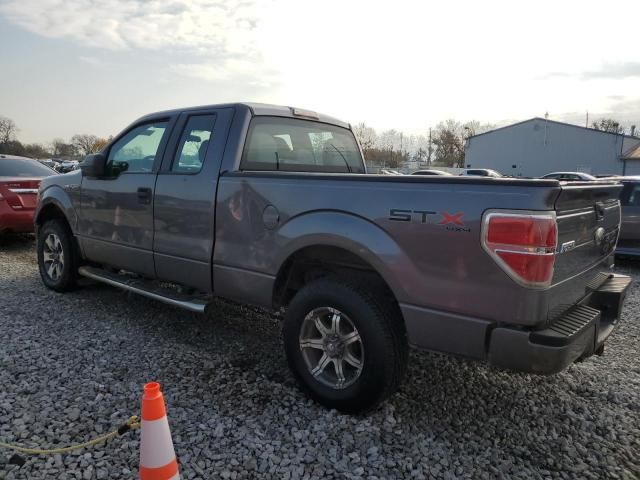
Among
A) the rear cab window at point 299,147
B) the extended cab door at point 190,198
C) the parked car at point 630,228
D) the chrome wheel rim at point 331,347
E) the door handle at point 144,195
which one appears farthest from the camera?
the parked car at point 630,228

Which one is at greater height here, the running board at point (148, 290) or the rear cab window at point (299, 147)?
the rear cab window at point (299, 147)

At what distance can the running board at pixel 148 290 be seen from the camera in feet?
12.7

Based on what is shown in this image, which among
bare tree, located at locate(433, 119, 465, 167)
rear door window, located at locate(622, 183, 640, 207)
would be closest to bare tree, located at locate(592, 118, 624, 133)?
bare tree, located at locate(433, 119, 465, 167)

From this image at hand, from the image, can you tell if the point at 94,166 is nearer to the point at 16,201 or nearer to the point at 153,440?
the point at 153,440

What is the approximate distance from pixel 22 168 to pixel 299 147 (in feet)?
21.9

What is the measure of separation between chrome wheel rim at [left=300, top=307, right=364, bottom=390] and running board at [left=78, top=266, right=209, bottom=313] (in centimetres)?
102

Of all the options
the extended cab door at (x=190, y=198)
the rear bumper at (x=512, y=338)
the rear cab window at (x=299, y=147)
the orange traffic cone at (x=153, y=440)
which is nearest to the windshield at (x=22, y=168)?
the extended cab door at (x=190, y=198)

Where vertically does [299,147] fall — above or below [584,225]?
above

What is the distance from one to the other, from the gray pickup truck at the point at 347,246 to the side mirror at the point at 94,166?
0.6 inches

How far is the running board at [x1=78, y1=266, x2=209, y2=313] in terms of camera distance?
12.7 feet

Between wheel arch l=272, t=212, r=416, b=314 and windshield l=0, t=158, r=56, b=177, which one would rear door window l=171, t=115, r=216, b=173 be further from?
windshield l=0, t=158, r=56, b=177

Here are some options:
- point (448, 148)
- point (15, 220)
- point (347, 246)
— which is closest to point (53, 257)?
point (15, 220)

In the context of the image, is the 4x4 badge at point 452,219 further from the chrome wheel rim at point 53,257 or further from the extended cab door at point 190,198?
the chrome wheel rim at point 53,257

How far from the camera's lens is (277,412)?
310 cm
